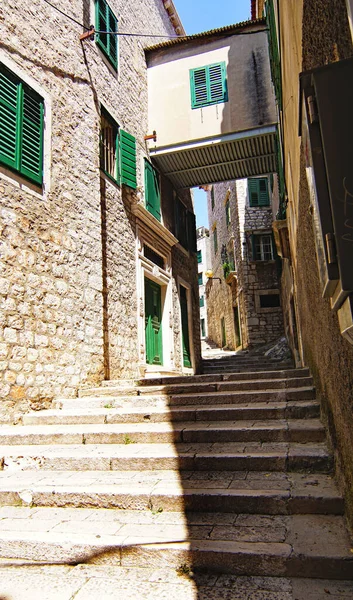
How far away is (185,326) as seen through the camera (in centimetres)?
1285

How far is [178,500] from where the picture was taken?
10.6 feet

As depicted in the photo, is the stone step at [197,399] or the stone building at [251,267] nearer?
the stone step at [197,399]

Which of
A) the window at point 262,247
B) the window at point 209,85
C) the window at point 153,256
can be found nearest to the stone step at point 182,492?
the window at point 153,256

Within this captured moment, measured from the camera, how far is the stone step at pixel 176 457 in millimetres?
3621

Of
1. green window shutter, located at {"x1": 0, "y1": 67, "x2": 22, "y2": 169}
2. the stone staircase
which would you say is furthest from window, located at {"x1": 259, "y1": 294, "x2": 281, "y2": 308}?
green window shutter, located at {"x1": 0, "y1": 67, "x2": 22, "y2": 169}

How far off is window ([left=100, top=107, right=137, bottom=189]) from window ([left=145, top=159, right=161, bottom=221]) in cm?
Result: 89

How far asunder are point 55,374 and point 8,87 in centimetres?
387

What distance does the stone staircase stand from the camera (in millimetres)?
2512

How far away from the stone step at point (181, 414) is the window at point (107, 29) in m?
7.18

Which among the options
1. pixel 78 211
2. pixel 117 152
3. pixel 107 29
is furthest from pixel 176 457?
pixel 107 29

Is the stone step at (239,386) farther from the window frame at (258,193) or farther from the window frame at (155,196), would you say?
the window frame at (258,193)

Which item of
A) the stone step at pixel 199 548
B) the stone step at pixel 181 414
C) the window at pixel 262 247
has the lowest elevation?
the stone step at pixel 199 548

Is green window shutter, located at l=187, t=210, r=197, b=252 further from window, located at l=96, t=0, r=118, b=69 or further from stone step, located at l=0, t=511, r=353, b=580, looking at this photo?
stone step, located at l=0, t=511, r=353, b=580

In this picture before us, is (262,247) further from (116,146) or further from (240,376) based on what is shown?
(240,376)
